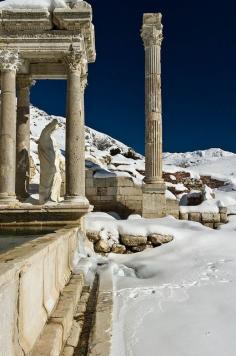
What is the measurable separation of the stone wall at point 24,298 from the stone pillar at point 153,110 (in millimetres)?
12847

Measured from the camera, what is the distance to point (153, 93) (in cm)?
1803

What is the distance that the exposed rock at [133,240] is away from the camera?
496 inches

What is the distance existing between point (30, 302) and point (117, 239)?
30.8 feet

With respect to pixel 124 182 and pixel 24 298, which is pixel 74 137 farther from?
pixel 24 298

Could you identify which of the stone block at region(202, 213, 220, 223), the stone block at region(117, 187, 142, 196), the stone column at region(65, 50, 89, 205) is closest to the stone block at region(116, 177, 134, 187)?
the stone block at region(117, 187, 142, 196)

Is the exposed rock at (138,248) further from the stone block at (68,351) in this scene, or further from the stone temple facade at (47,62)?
the stone block at (68,351)

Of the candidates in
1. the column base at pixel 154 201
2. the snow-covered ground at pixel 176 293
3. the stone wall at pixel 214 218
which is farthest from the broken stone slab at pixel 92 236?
the stone wall at pixel 214 218

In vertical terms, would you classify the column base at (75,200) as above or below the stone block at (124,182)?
below

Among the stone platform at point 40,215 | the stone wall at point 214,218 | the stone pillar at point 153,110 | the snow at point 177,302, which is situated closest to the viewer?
the snow at point 177,302

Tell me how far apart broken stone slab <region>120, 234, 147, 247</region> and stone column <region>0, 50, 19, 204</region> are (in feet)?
11.3

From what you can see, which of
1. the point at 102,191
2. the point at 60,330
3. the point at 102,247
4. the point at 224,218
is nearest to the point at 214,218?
the point at 224,218

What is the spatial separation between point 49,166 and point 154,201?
584 cm

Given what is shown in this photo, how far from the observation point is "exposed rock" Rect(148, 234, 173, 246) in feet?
41.3

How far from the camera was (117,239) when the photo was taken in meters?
12.6
